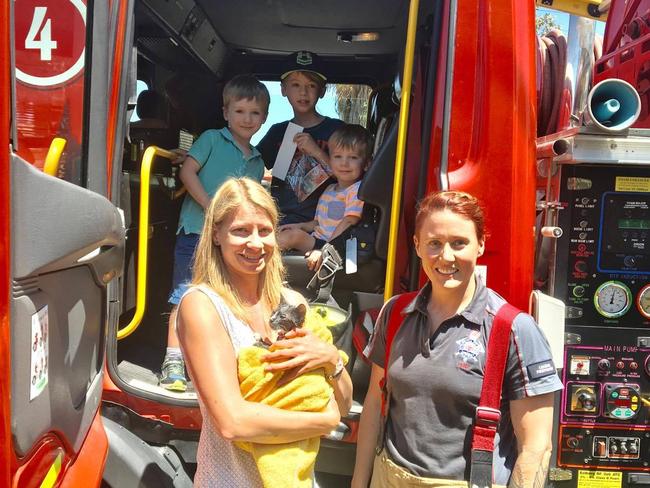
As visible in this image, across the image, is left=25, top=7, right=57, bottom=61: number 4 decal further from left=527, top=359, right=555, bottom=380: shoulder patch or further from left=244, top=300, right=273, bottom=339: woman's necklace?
left=527, top=359, right=555, bottom=380: shoulder patch

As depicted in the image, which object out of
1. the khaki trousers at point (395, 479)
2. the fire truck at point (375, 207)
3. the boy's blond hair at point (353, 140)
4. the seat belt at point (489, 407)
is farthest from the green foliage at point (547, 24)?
the khaki trousers at point (395, 479)

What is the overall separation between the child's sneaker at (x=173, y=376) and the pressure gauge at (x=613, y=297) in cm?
159

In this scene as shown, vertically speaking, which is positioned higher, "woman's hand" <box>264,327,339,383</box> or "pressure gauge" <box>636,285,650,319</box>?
"pressure gauge" <box>636,285,650,319</box>

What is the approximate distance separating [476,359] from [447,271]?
242mm

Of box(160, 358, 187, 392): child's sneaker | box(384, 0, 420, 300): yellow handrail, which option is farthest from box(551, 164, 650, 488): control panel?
box(160, 358, 187, 392): child's sneaker

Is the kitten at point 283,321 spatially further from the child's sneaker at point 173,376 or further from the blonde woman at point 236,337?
the child's sneaker at point 173,376

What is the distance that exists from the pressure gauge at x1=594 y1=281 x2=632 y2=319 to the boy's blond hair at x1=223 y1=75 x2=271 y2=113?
1.84 m

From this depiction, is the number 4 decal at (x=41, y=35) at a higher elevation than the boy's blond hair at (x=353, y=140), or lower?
higher

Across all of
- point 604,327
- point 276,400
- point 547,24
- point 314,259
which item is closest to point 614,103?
point 604,327

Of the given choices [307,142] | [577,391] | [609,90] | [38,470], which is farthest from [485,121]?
[38,470]

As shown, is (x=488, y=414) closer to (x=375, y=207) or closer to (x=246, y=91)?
(x=375, y=207)

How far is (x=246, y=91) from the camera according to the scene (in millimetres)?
3211

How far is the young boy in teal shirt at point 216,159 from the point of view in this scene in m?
3.11

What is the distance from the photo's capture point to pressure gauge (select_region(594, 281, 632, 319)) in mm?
2234
